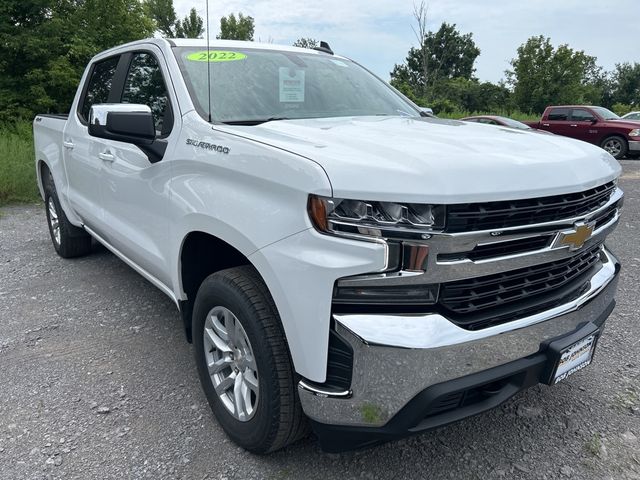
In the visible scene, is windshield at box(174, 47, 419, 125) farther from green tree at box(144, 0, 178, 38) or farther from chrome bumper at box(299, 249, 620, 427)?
green tree at box(144, 0, 178, 38)

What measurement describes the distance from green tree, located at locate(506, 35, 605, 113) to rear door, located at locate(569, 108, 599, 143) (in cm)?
1904

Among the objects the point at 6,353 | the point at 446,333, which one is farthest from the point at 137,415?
the point at 446,333

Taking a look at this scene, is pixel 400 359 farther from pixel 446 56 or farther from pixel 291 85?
pixel 446 56

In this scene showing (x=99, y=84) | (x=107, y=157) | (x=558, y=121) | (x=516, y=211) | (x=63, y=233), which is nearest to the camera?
(x=516, y=211)

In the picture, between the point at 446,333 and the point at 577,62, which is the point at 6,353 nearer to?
the point at 446,333

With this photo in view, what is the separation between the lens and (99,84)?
4.00 metres

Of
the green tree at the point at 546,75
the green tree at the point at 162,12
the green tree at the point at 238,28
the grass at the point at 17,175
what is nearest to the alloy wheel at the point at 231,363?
the grass at the point at 17,175

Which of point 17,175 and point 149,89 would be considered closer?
point 149,89

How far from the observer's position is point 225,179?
7.02 ft

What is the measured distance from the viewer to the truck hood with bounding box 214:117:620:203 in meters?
1.64

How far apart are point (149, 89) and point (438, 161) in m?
2.04

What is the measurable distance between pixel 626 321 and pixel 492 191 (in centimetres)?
261

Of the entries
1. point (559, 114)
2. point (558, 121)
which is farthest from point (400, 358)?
point (559, 114)

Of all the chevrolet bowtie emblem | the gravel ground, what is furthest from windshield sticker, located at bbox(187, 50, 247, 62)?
the chevrolet bowtie emblem
